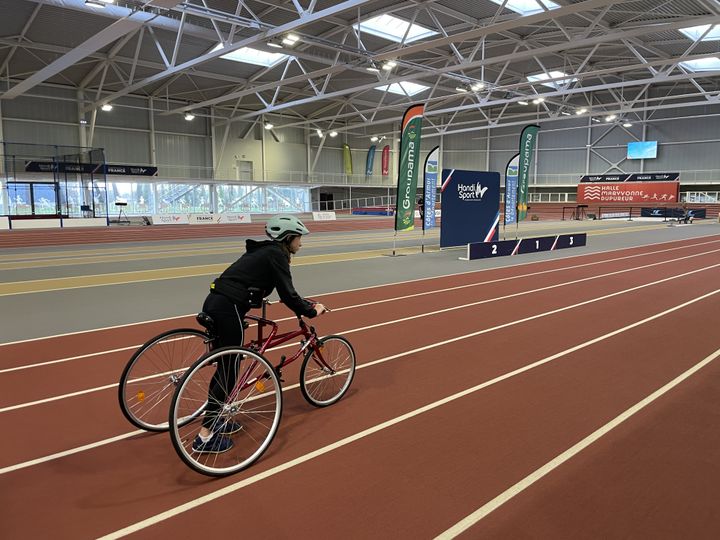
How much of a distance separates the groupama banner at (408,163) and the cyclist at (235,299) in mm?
10492

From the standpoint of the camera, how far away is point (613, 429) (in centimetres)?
354

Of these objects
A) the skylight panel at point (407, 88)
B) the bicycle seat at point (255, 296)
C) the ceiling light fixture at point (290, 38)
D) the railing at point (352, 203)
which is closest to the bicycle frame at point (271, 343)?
the bicycle seat at point (255, 296)

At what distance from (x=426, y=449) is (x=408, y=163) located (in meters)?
11.1

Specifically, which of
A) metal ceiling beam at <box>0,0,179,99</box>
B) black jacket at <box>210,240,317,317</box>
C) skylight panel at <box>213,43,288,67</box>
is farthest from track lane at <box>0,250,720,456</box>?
skylight panel at <box>213,43,288,67</box>

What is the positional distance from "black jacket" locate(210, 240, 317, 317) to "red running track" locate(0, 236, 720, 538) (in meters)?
1.03

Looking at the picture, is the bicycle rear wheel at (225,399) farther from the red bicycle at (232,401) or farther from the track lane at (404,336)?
the track lane at (404,336)

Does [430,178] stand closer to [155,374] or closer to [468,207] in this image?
[468,207]

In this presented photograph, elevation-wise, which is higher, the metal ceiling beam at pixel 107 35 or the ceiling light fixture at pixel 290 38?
the metal ceiling beam at pixel 107 35

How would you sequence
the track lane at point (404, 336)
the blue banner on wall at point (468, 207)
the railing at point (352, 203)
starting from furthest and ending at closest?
1. the railing at point (352, 203)
2. the blue banner on wall at point (468, 207)
3. the track lane at point (404, 336)

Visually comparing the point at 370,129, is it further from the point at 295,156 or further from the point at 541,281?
the point at 541,281

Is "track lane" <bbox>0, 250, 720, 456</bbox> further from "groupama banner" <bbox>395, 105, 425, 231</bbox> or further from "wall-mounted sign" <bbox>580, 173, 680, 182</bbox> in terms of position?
"wall-mounted sign" <bbox>580, 173, 680, 182</bbox>

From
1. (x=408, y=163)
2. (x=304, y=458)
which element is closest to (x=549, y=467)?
(x=304, y=458)

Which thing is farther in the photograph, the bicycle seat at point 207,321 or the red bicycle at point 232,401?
the bicycle seat at point 207,321

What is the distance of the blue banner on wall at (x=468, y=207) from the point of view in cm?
1346
